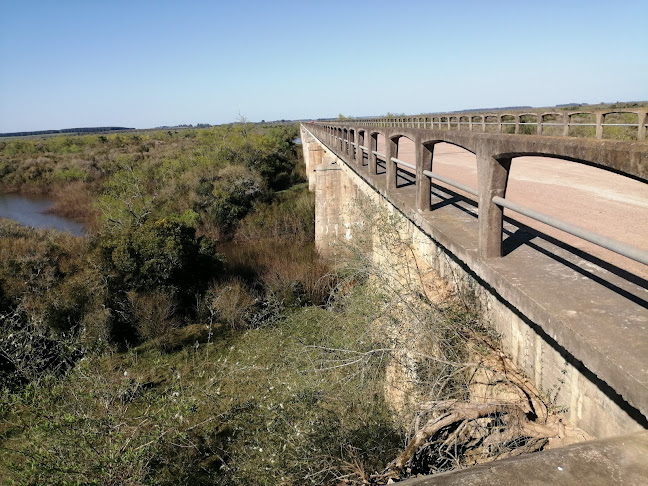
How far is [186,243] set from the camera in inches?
635

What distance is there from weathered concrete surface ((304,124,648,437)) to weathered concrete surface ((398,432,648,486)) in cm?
32

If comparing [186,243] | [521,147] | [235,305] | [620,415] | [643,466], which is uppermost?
[521,147]

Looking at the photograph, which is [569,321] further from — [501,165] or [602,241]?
[501,165]

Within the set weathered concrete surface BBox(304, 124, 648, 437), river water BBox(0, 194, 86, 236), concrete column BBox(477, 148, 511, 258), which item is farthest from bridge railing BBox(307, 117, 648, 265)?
river water BBox(0, 194, 86, 236)

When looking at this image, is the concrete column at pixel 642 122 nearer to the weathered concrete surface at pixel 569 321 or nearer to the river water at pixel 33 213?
the weathered concrete surface at pixel 569 321

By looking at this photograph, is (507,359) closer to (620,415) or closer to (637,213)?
(620,415)

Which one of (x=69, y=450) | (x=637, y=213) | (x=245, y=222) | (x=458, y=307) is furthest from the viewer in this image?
(x=245, y=222)

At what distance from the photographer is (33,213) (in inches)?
1399

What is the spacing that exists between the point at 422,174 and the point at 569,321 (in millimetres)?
2617

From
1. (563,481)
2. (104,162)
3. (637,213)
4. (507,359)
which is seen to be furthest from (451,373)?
(104,162)

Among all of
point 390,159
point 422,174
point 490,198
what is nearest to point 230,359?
point 390,159

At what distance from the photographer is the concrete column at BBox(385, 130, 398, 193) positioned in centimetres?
575

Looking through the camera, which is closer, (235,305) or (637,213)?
(637,213)

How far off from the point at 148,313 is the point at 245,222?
13.7 m
